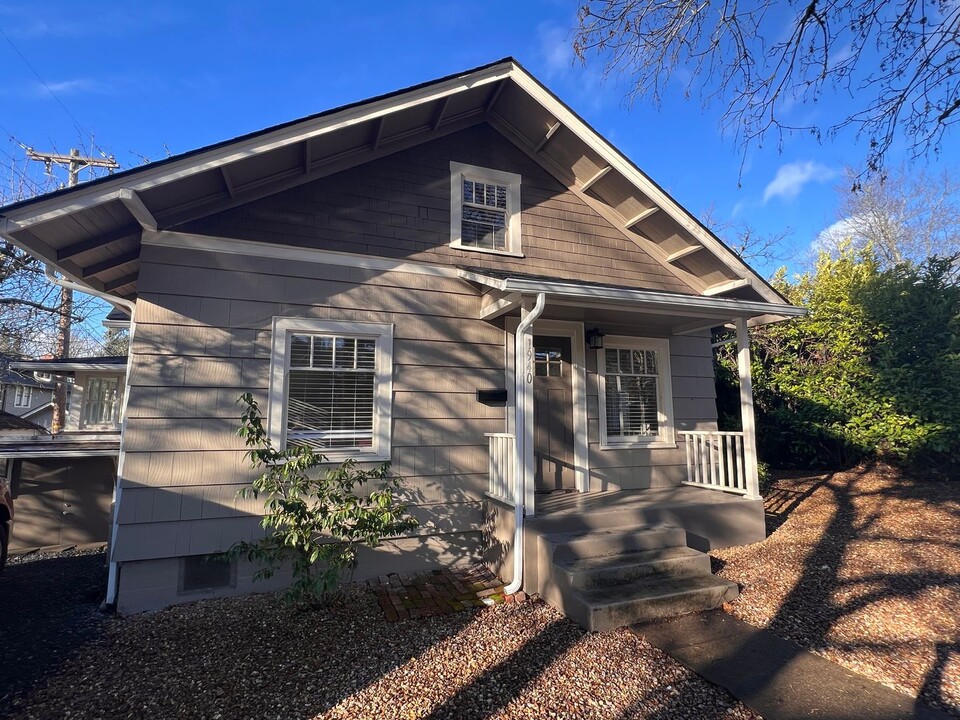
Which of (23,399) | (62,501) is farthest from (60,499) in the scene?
(23,399)

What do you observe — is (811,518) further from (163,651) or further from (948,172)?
(948,172)

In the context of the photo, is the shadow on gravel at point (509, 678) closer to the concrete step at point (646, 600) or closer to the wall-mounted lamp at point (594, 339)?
the concrete step at point (646, 600)

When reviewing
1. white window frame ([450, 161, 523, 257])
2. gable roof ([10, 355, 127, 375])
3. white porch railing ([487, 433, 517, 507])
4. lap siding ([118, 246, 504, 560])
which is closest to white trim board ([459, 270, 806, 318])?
white window frame ([450, 161, 523, 257])

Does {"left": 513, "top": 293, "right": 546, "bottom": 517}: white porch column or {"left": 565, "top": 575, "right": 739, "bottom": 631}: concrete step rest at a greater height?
{"left": 513, "top": 293, "right": 546, "bottom": 517}: white porch column

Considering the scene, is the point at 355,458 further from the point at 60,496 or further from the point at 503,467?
the point at 60,496

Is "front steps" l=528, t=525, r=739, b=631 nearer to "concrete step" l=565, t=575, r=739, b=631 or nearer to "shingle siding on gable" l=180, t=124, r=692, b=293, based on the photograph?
"concrete step" l=565, t=575, r=739, b=631

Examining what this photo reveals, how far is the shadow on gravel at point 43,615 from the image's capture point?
3328 mm

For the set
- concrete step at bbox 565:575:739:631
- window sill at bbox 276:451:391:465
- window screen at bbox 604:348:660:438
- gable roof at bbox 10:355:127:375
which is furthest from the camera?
gable roof at bbox 10:355:127:375

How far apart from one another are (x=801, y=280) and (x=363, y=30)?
9.32 m

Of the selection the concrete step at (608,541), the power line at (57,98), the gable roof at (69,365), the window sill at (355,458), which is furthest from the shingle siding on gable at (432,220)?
the gable roof at (69,365)

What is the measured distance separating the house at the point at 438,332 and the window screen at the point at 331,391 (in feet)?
0.07

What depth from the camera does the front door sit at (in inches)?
233

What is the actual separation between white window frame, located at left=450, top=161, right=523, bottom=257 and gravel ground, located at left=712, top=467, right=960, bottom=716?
426 cm

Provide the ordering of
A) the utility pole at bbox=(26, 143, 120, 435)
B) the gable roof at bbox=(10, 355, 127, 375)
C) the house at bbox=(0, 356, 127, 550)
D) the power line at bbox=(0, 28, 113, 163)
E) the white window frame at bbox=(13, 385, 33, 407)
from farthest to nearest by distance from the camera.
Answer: the white window frame at bbox=(13, 385, 33, 407) < the utility pole at bbox=(26, 143, 120, 435) < the gable roof at bbox=(10, 355, 127, 375) < the power line at bbox=(0, 28, 113, 163) < the house at bbox=(0, 356, 127, 550)
